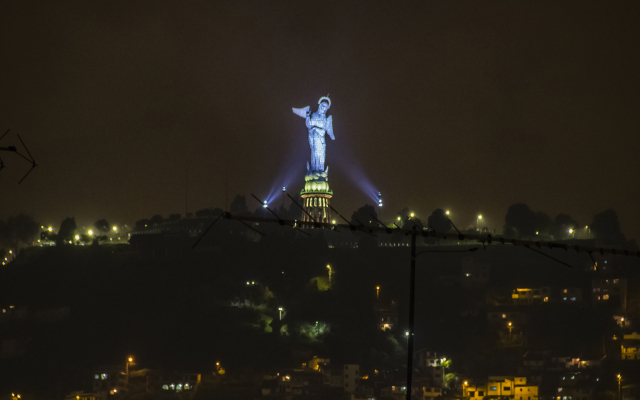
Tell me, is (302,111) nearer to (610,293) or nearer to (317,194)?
(317,194)

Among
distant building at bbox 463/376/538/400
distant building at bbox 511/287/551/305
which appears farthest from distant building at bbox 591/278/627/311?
distant building at bbox 463/376/538/400

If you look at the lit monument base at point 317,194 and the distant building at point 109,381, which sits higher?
the lit monument base at point 317,194

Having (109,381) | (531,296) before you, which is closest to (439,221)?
(531,296)

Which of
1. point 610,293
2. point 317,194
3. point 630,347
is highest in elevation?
point 317,194

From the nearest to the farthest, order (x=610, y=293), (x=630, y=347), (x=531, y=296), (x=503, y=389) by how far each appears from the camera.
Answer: (x=503, y=389) → (x=630, y=347) → (x=610, y=293) → (x=531, y=296)

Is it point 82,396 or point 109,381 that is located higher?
point 109,381

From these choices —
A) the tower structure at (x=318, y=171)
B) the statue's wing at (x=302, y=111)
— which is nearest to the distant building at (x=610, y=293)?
the tower structure at (x=318, y=171)

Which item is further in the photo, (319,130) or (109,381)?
(319,130)

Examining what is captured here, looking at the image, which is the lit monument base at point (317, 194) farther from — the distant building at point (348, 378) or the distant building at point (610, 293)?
the distant building at point (610, 293)

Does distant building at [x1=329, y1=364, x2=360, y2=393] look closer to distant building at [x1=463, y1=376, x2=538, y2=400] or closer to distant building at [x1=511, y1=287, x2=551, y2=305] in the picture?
distant building at [x1=463, y1=376, x2=538, y2=400]

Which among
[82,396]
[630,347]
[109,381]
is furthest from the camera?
[630,347]
